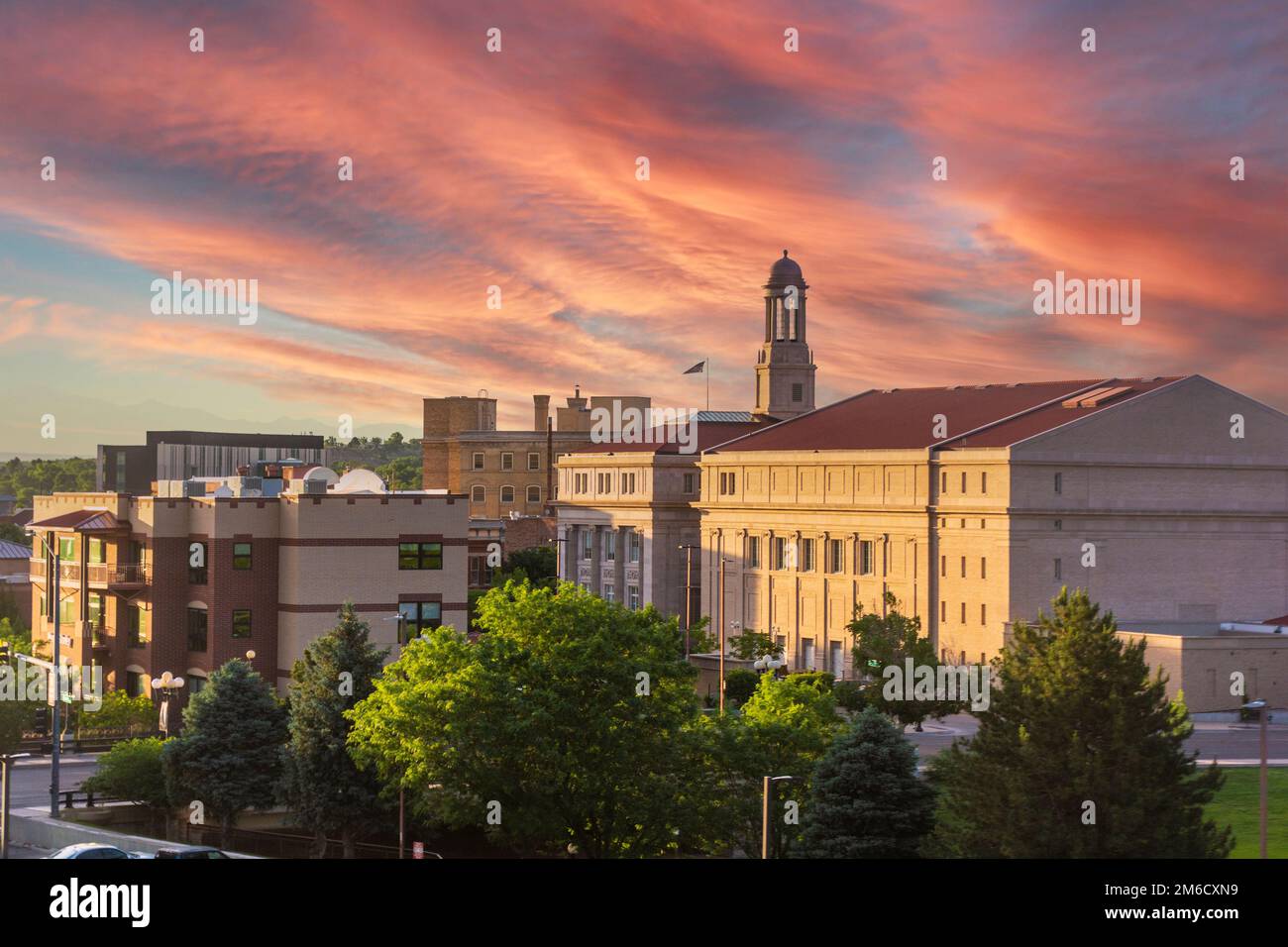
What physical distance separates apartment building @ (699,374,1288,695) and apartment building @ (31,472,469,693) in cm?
2934

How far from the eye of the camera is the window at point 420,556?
68.4m

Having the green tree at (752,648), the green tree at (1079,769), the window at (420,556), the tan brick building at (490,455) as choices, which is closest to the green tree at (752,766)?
the green tree at (1079,769)

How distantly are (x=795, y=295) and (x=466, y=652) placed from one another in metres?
99.5

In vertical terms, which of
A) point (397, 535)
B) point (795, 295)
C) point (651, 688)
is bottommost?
Result: point (651, 688)

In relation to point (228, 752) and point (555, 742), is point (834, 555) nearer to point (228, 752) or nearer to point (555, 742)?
point (228, 752)

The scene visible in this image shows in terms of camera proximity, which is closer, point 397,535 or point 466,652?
point 466,652

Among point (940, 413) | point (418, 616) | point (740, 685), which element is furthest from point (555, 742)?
point (940, 413)

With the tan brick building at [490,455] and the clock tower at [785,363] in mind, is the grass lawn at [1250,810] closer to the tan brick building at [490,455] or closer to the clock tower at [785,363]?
the clock tower at [785,363]

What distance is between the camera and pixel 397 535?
68.2m

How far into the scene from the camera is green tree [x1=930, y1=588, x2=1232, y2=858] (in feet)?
114

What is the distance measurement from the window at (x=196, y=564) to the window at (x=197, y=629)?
1.22m
